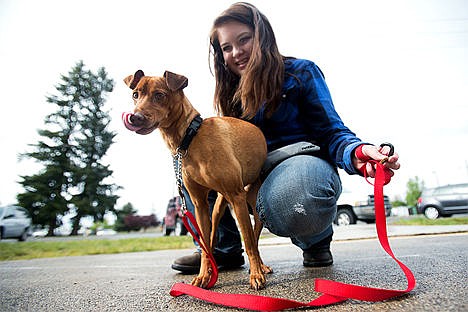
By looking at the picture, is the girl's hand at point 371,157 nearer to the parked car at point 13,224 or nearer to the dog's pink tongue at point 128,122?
the dog's pink tongue at point 128,122

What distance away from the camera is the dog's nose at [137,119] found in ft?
5.05

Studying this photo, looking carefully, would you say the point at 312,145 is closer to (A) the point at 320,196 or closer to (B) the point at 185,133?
(A) the point at 320,196

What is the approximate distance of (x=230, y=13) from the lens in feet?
6.93

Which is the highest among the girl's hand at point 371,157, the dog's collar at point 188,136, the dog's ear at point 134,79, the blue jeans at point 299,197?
the dog's ear at point 134,79

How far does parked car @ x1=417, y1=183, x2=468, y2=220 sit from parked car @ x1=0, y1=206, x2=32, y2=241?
1687 centimetres

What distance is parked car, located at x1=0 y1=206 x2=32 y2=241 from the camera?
475 inches

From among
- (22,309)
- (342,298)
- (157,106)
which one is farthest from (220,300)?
(157,106)

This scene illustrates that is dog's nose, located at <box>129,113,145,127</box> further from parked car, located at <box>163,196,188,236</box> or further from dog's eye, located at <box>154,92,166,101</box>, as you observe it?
parked car, located at <box>163,196,188,236</box>

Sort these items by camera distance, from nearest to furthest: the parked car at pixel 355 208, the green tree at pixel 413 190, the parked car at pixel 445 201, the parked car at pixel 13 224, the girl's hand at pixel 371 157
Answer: the girl's hand at pixel 371 157, the parked car at pixel 355 208, the parked car at pixel 13 224, the parked car at pixel 445 201, the green tree at pixel 413 190

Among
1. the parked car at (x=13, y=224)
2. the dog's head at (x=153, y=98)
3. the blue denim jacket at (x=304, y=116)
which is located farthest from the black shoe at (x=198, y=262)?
the parked car at (x=13, y=224)

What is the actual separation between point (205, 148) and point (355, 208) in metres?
9.67

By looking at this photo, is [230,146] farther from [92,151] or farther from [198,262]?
[92,151]

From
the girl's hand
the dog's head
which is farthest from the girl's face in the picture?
the girl's hand

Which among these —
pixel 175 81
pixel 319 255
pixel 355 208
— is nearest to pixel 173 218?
pixel 355 208
